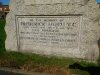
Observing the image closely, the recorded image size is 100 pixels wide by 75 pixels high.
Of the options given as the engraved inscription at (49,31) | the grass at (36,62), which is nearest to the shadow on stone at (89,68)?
the grass at (36,62)

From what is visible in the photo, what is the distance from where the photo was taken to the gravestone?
659 centimetres

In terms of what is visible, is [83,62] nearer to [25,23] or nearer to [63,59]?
[63,59]

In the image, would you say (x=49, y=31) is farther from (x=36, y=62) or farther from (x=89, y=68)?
(x=89, y=68)

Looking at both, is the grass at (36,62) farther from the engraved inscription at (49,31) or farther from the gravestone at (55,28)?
the engraved inscription at (49,31)

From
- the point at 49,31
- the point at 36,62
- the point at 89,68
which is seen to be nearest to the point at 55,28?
the point at 49,31

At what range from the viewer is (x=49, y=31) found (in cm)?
709

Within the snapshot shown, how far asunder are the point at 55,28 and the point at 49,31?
20 cm

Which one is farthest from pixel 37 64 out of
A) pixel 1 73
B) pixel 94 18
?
pixel 94 18

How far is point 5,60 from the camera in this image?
258 inches

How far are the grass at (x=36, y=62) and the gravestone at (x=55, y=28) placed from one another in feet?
0.72

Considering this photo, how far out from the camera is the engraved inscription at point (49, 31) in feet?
22.2

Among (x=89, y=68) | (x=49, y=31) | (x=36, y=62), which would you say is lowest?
(x=89, y=68)

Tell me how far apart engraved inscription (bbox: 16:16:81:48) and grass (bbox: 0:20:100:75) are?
0.38 m

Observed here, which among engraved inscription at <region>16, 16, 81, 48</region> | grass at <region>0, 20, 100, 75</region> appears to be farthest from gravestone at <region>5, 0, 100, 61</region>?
grass at <region>0, 20, 100, 75</region>
